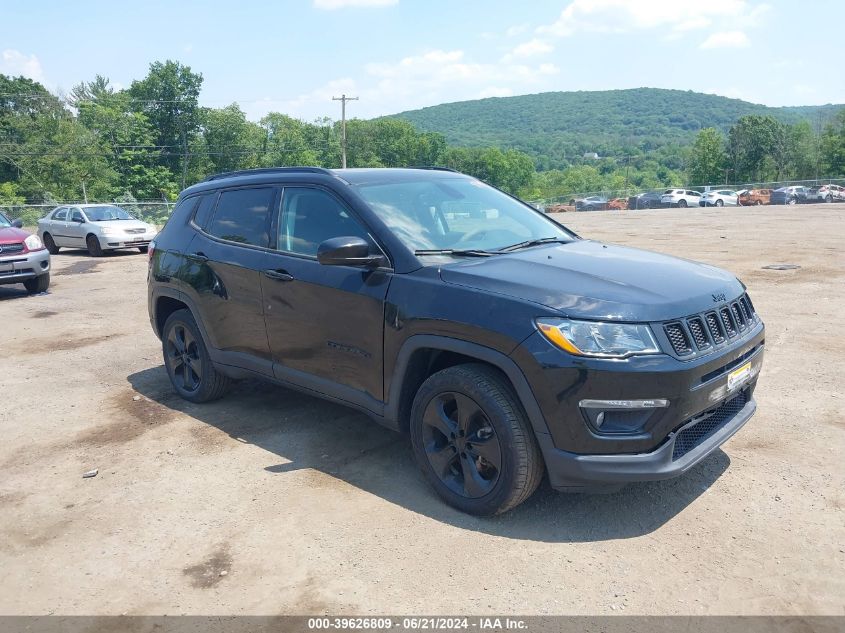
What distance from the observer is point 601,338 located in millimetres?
3371

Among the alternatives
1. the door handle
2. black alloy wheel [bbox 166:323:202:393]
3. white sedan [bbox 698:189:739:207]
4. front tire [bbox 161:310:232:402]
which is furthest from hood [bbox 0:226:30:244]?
white sedan [bbox 698:189:739:207]

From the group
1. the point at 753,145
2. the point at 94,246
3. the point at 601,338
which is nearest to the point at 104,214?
the point at 94,246

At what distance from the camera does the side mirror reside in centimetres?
400

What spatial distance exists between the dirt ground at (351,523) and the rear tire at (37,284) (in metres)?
7.12

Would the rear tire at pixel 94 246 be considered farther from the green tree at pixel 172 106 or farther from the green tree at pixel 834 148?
the green tree at pixel 834 148

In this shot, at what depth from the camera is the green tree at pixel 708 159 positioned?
104m

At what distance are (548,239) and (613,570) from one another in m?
2.26

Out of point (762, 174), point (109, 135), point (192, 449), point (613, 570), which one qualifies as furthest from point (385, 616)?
point (762, 174)

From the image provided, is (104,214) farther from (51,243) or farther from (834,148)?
(834,148)

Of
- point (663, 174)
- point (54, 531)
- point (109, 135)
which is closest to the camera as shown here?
point (54, 531)

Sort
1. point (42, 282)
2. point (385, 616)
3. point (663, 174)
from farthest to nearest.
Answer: point (663, 174)
point (42, 282)
point (385, 616)

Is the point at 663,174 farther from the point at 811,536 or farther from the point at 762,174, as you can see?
the point at 811,536

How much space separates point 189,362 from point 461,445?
2987 millimetres

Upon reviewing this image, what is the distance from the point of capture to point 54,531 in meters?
3.89
